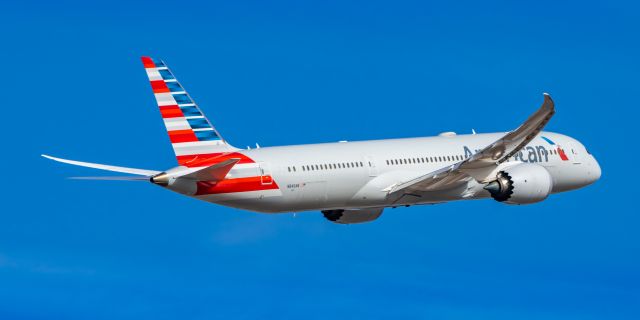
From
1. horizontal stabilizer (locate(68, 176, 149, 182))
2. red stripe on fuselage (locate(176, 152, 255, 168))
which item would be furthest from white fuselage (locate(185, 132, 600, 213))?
horizontal stabilizer (locate(68, 176, 149, 182))

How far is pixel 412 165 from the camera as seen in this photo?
78188 millimetres

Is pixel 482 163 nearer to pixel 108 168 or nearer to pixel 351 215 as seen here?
pixel 351 215

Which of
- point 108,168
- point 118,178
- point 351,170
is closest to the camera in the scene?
Result: point 118,178

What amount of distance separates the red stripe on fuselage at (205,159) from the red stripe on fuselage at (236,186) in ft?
3.15

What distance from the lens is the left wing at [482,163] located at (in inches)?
2825

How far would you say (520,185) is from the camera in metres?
76.0

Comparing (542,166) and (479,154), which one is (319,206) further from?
(542,166)

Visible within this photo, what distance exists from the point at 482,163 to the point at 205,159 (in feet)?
44.0

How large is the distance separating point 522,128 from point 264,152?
12.4m

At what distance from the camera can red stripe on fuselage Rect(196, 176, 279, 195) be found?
2844 inches

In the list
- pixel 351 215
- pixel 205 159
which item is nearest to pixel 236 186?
pixel 205 159

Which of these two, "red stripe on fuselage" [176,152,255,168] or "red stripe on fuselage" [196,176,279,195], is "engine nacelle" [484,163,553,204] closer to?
"red stripe on fuselage" [196,176,279,195]

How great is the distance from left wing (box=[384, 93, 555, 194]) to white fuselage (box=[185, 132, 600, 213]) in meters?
0.67

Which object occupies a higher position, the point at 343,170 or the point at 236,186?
the point at 343,170
